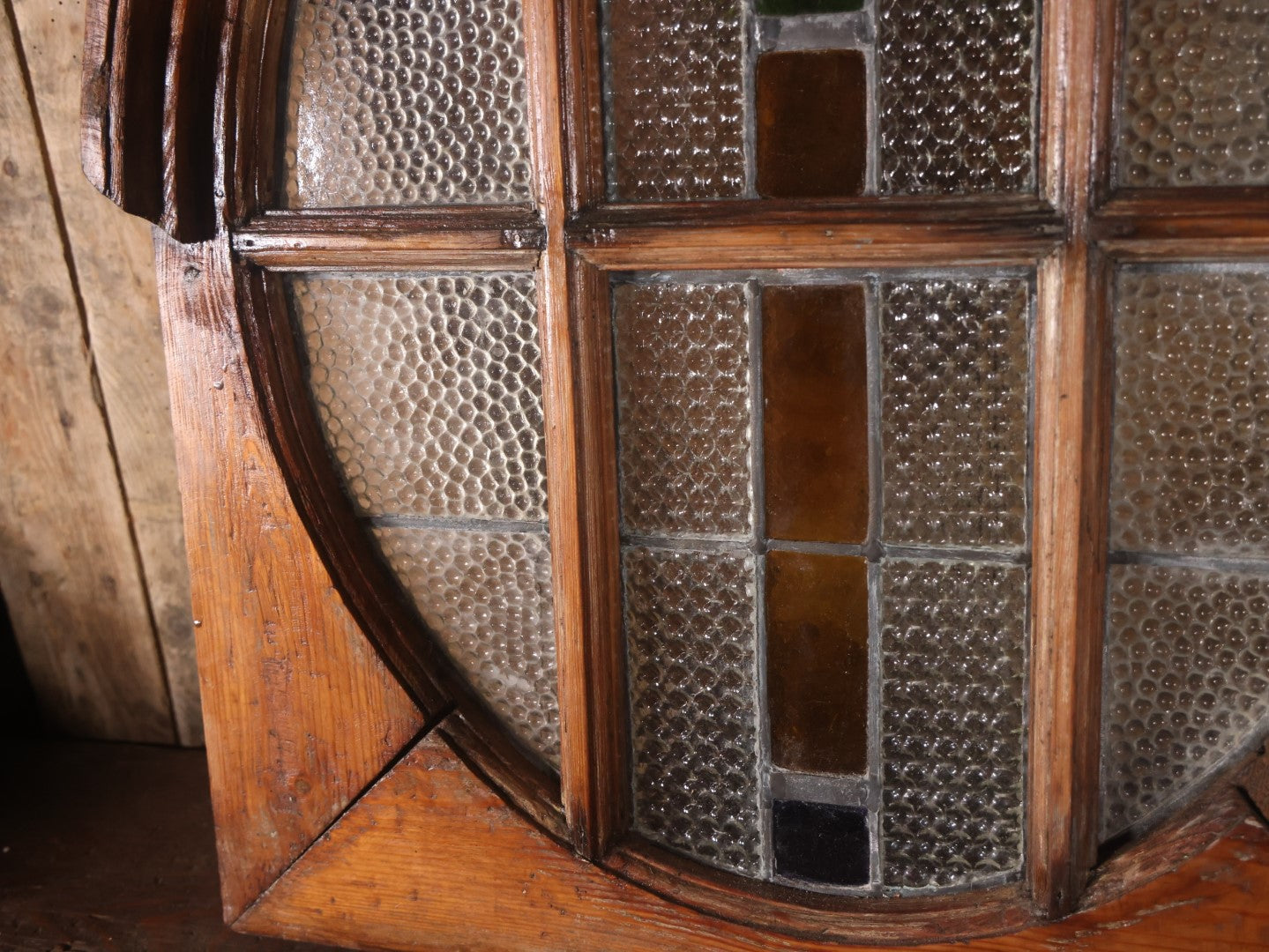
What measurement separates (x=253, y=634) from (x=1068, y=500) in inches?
27.1

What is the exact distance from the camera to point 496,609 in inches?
37.9

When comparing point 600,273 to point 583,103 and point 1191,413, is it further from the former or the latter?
point 1191,413

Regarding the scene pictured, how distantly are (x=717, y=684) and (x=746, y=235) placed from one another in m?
0.37

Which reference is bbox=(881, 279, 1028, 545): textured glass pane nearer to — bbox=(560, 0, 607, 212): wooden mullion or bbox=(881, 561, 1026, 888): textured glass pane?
bbox=(881, 561, 1026, 888): textured glass pane

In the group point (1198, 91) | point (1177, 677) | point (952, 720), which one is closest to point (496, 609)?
point (952, 720)

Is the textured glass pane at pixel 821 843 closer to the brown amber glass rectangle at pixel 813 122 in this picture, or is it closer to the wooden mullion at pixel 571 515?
the wooden mullion at pixel 571 515

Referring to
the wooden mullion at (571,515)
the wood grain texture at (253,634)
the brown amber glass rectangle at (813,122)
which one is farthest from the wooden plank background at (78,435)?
the brown amber glass rectangle at (813,122)

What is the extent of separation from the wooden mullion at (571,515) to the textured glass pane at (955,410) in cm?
23

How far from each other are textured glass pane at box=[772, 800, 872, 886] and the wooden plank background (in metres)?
0.76

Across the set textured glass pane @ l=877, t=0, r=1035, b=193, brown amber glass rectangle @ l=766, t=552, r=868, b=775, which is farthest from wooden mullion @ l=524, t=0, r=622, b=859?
textured glass pane @ l=877, t=0, r=1035, b=193

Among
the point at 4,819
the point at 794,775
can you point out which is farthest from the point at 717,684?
the point at 4,819

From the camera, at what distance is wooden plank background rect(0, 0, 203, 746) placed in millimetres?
1173

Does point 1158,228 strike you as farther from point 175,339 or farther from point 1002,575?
point 175,339

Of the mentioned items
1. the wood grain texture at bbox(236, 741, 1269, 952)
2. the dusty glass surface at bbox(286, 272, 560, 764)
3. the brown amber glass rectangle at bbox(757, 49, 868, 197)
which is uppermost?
the brown amber glass rectangle at bbox(757, 49, 868, 197)
